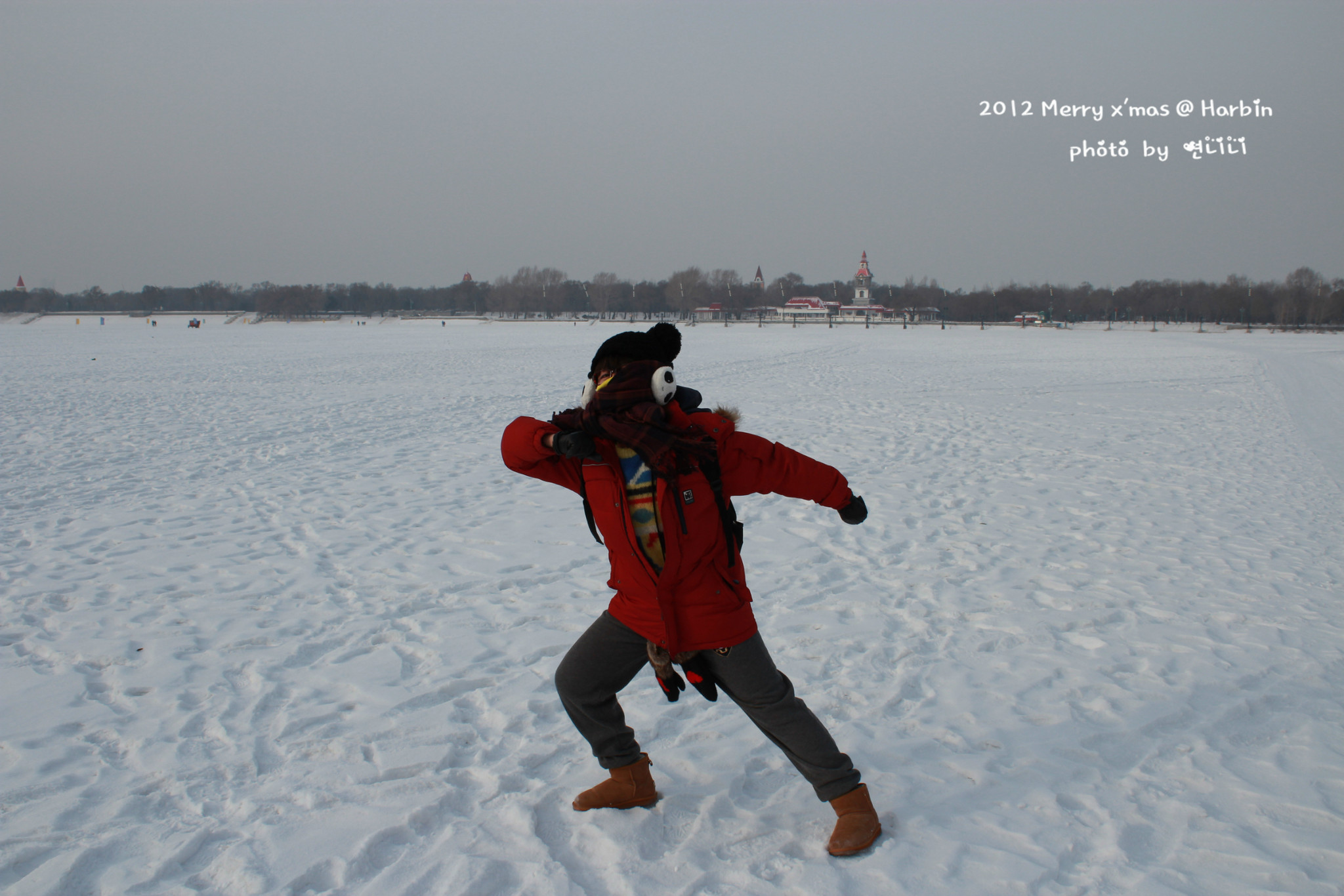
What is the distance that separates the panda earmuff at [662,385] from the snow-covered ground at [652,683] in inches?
56.7

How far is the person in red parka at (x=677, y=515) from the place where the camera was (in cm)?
237

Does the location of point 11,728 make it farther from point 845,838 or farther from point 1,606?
point 845,838

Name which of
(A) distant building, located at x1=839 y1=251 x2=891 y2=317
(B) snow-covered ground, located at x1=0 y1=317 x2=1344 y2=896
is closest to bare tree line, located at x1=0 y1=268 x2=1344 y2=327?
(A) distant building, located at x1=839 y1=251 x2=891 y2=317

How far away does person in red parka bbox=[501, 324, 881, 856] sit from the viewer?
7.78 ft

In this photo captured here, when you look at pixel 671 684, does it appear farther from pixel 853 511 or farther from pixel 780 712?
pixel 853 511

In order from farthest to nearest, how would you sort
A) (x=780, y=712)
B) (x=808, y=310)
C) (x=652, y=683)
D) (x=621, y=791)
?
(x=808, y=310)
(x=652, y=683)
(x=621, y=791)
(x=780, y=712)

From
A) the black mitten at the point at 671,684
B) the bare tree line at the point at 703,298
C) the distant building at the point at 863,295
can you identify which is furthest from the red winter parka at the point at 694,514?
the distant building at the point at 863,295

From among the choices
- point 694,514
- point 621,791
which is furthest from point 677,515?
point 621,791

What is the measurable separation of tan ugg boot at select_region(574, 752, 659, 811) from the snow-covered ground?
0.14ft

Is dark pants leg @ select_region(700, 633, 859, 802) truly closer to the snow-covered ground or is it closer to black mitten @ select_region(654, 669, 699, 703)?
black mitten @ select_region(654, 669, 699, 703)

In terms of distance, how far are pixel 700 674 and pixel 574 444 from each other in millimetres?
783

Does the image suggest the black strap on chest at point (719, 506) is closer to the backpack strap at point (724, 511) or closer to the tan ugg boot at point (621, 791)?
the backpack strap at point (724, 511)

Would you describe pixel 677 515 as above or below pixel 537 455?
below

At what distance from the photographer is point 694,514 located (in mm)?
2439
